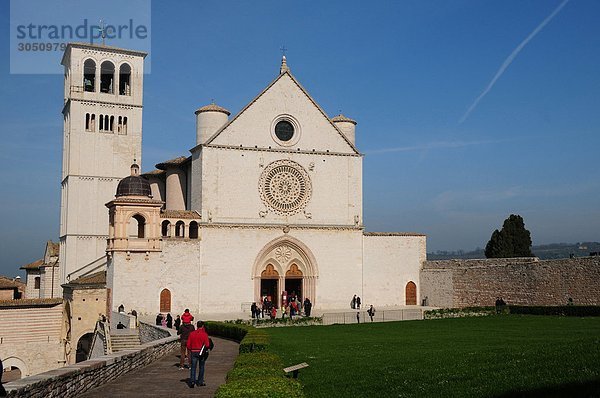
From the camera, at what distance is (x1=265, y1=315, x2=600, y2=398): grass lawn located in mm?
12094

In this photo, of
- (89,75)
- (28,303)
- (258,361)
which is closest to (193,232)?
(28,303)

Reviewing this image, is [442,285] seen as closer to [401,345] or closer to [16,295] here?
[401,345]

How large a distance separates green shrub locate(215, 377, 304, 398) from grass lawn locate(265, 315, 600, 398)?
220 centimetres

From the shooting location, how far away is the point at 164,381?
53.4ft

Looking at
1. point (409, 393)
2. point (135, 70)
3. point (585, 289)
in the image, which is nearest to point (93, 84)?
point (135, 70)

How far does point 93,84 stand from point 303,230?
24064 mm

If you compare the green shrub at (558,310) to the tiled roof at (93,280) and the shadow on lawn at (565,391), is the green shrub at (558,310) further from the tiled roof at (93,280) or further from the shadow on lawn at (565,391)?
the tiled roof at (93,280)

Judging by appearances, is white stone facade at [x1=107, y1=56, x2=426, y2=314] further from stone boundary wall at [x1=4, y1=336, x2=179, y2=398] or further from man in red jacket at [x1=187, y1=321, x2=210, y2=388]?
man in red jacket at [x1=187, y1=321, x2=210, y2=388]

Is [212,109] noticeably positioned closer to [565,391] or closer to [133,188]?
[133,188]

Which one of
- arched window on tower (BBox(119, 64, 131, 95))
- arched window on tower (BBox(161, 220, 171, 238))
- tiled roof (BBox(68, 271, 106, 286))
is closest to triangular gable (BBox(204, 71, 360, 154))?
arched window on tower (BBox(161, 220, 171, 238))

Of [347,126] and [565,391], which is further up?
[347,126]

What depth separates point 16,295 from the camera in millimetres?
54688

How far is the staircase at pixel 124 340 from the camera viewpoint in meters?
31.9

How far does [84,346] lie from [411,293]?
916 inches
